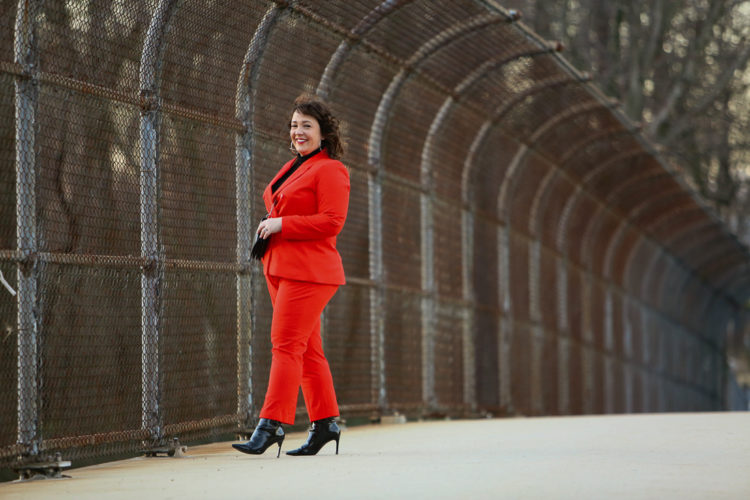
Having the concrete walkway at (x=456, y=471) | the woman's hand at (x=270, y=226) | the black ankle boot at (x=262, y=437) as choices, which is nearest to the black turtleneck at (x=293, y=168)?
the woman's hand at (x=270, y=226)

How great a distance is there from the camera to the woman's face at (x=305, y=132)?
247 inches

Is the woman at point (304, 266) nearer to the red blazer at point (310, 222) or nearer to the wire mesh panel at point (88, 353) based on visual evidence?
the red blazer at point (310, 222)

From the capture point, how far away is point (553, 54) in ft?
35.1

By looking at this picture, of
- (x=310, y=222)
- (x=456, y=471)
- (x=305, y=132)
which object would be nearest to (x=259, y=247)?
(x=310, y=222)

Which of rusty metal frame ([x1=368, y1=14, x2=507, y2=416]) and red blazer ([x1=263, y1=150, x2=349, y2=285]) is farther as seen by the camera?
rusty metal frame ([x1=368, y1=14, x2=507, y2=416])

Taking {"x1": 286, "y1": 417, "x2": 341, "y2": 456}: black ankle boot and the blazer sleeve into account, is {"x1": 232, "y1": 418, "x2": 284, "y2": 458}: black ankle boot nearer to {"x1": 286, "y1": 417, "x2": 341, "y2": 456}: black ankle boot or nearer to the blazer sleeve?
{"x1": 286, "y1": 417, "x2": 341, "y2": 456}: black ankle boot

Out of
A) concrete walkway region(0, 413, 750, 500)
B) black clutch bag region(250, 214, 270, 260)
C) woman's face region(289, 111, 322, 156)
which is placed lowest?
concrete walkway region(0, 413, 750, 500)

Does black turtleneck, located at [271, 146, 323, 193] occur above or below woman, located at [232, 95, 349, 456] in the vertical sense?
above

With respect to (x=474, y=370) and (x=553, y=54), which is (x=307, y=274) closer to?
(x=553, y=54)

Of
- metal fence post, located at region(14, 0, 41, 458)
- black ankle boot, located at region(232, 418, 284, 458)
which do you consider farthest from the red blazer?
metal fence post, located at region(14, 0, 41, 458)

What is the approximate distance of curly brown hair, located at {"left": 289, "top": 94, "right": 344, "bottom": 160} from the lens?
6.27 meters

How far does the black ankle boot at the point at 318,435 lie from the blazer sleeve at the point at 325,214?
89 centimetres

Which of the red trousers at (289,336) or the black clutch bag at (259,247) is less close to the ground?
the black clutch bag at (259,247)

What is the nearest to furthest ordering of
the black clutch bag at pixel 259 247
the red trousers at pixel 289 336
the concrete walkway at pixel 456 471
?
1. the concrete walkway at pixel 456 471
2. the red trousers at pixel 289 336
3. the black clutch bag at pixel 259 247
